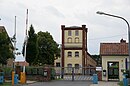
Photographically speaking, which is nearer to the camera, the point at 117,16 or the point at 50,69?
the point at 117,16

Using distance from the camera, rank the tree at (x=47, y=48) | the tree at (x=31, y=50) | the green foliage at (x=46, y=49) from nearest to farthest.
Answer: the tree at (x=31, y=50), the green foliage at (x=46, y=49), the tree at (x=47, y=48)

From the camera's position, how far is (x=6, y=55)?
40.5 metres

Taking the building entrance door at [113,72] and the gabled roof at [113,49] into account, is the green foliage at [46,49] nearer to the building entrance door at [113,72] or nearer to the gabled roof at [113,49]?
the gabled roof at [113,49]

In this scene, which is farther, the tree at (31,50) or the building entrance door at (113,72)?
the tree at (31,50)

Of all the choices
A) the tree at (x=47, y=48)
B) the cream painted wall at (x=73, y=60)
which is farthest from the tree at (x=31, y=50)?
the cream painted wall at (x=73, y=60)

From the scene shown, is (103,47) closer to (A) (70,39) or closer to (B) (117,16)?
(B) (117,16)

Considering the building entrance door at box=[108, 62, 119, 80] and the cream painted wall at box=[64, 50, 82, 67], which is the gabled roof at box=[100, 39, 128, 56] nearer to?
the building entrance door at box=[108, 62, 119, 80]

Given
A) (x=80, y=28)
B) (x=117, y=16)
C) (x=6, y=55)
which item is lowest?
(x=6, y=55)

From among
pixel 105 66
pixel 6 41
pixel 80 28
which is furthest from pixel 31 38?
pixel 80 28

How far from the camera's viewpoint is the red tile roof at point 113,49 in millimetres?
50781

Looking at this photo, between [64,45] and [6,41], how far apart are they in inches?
1900

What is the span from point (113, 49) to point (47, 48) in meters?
28.3

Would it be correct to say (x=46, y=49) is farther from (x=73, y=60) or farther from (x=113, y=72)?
(x=113, y=72)

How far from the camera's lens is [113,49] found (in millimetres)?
51719
